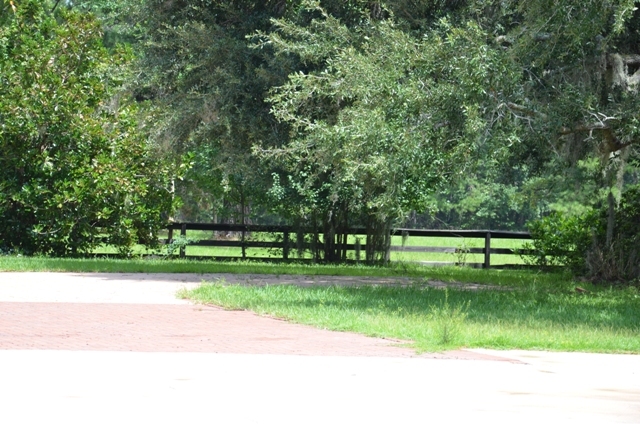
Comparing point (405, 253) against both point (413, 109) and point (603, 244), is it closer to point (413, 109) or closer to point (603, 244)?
point (603, 244)

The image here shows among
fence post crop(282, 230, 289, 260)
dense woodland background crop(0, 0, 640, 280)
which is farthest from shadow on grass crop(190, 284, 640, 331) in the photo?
fence post crop(282, 230, 289, 260)

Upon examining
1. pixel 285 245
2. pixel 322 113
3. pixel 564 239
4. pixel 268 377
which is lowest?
pixel 268 377

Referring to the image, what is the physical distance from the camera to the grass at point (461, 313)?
39.5 ft

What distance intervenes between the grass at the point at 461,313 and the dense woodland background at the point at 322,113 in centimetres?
212

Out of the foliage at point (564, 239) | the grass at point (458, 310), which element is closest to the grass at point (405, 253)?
the foliage at point (564, 239)

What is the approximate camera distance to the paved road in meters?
7.77

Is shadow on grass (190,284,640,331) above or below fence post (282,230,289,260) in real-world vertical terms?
below

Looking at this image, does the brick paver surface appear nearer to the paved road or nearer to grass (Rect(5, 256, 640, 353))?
the paved road

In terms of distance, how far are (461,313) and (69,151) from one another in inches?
623

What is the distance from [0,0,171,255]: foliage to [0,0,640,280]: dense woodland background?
0.05 m

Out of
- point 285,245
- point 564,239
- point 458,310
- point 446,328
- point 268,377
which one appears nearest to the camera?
point 268,377

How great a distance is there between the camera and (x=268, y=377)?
30.1 ft

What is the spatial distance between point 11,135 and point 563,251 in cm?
1490

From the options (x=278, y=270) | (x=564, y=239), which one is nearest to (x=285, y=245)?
(x=278, y=270)
